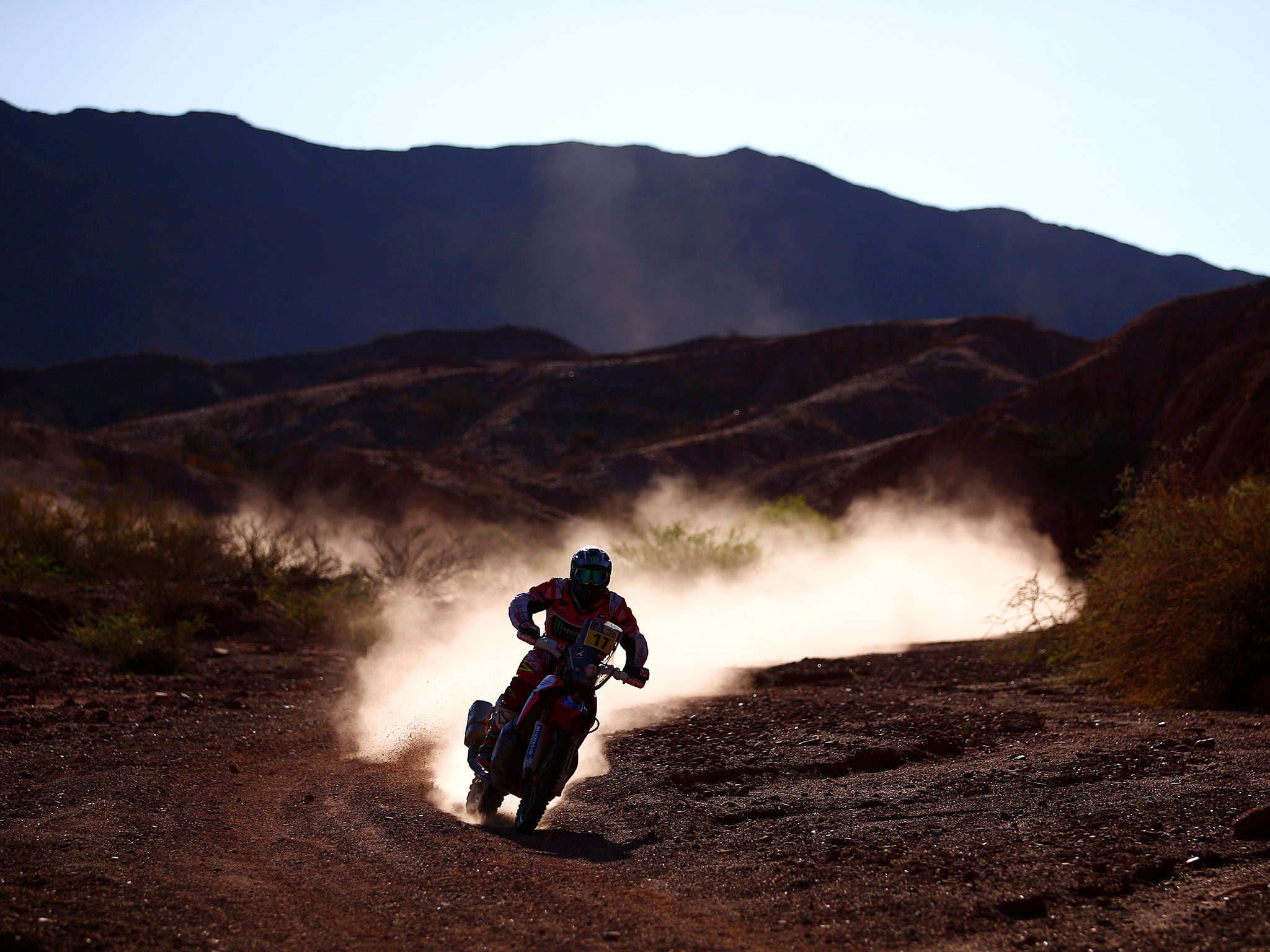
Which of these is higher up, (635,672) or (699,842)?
(635,672)

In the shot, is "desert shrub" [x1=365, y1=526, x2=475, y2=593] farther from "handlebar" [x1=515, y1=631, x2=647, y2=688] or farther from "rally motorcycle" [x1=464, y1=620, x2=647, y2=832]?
"handlebar" [x1=515, y1=631, x2=647, y2=688]

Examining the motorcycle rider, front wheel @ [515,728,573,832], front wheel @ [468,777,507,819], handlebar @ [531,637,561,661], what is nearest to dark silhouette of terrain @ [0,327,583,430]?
the motorcycle rider

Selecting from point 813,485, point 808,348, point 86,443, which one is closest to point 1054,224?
point 808,348

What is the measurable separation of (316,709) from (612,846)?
8582mm

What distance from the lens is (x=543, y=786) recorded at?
7.98 meters

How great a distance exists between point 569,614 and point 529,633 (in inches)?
15.7

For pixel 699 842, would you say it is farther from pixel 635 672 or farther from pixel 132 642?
pixel 132 642

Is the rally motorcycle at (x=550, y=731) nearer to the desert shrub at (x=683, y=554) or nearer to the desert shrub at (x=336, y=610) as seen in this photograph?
the desert shrub at (x=336, y=610)

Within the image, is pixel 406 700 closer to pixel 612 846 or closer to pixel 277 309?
pixel 612 846

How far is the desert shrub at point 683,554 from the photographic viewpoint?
2781 centimetres

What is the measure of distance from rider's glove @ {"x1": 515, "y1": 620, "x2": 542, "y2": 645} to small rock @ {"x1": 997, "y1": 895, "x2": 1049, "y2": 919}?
3.85 m

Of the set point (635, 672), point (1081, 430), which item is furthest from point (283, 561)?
point (1081, 430)

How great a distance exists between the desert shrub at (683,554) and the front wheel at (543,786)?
1963 cm

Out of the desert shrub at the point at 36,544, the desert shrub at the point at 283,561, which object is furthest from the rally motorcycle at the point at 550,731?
the desert shrub at the point at 283,561
